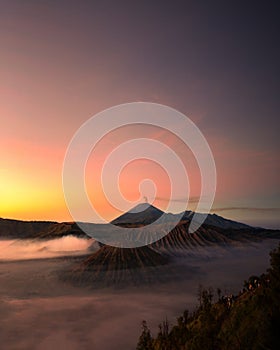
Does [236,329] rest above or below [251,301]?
below

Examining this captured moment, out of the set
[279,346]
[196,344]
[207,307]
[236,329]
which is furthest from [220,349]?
[207,307]

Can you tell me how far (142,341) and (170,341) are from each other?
72.1ft

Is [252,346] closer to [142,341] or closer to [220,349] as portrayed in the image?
[220,349]

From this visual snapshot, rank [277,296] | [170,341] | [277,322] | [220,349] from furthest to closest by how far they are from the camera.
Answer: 1. [170,341]
2. [220,349]
3. [277,296]
4. [277,322]

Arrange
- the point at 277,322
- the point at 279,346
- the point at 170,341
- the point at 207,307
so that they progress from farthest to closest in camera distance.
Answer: the point at 207,307, the point at 170,341, the point at 277,322, the point at 279,346

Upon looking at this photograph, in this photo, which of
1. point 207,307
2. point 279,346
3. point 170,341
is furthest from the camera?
point 207,307

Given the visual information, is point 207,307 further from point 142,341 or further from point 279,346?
point 279,346

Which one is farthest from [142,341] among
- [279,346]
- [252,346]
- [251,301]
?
[279,346]

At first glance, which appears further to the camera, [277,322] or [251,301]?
[251,301]

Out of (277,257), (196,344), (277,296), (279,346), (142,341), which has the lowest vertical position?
(142,341)

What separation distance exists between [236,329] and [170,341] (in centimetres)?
5884

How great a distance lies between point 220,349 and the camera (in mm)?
97312

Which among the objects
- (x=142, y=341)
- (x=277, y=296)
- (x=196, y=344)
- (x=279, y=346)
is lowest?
(x=142, y=341)

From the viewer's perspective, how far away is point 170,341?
6004 inches
